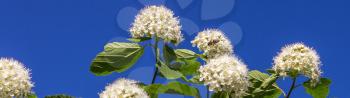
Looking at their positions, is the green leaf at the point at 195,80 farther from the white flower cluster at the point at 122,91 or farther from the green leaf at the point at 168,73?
the white flower cluster at the point at 122,91

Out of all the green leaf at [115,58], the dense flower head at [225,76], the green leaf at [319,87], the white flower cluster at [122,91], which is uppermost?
the green leaf at [115,58]

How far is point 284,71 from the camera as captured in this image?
13.4 feet

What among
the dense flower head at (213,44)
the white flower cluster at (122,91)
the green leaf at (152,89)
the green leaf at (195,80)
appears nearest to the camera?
the white flower cluster at (122,91)

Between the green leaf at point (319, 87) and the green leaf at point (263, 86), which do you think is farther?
the green leaf at point (319, 87)

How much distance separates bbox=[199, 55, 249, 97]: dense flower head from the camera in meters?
3.60

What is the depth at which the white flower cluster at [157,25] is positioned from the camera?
401 centimetres

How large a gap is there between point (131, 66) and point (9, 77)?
29.4 inches

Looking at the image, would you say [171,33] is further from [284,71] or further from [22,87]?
[22,87]

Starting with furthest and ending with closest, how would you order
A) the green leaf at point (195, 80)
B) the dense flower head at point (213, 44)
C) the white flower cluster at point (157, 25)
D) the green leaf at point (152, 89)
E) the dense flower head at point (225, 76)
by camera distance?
the dense flower head at point (213, 44)
the white flower cluster at point (157, 25)
the green leaf at point (195, 80)
the dense flower head at point (225, 76)
the green leaf at point (152, 89)

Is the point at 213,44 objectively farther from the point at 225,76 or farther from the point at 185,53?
the point at 225,76

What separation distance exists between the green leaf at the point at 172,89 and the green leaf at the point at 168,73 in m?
0.09

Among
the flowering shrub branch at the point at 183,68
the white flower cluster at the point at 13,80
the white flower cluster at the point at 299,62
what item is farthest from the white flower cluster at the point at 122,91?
the white flower cluster at the point at 299,62

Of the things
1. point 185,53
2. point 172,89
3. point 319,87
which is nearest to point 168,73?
point 172,89

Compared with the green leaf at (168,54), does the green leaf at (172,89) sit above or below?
Result: below
